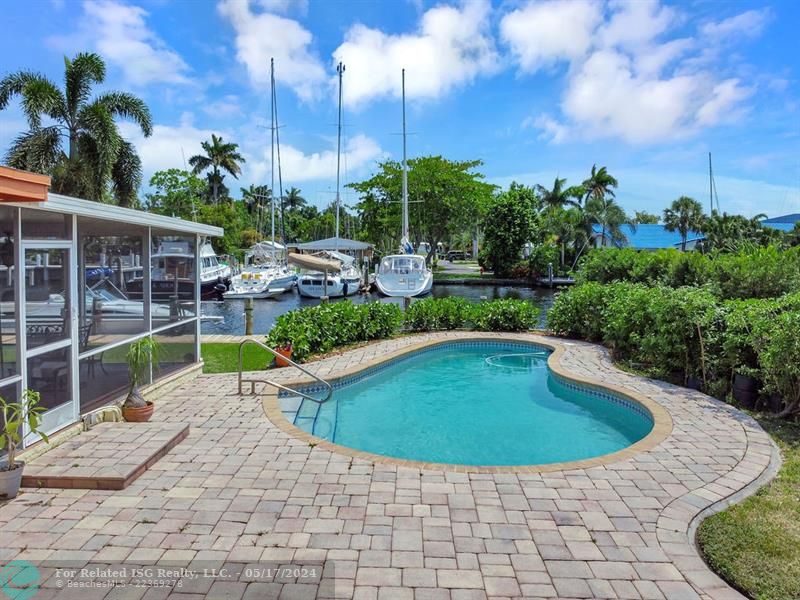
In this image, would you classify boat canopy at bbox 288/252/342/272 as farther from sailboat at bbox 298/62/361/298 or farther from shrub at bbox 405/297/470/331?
shrub at bbox 405/297/470/331

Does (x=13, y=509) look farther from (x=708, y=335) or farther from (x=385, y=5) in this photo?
(x=385, y=5)

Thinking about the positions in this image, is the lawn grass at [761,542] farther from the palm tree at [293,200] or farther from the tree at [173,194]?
the palm tree at [293,200]

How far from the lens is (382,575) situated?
11.4ft

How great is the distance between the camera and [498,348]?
12.9m

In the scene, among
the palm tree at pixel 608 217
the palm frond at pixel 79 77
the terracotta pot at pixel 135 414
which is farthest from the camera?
the palm tree at pixel 608 217

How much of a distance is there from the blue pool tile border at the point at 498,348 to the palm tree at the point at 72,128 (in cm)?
1469

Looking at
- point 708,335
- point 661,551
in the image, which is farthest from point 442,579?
point 708,335

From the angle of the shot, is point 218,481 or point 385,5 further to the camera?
point 385,5

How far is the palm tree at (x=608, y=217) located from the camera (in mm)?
37969

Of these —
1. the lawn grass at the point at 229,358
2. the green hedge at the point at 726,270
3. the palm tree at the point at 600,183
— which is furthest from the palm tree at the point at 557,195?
the lawn grass at the point at 229,358

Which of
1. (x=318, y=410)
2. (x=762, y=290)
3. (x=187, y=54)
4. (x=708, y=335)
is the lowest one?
(x=318, y=410)

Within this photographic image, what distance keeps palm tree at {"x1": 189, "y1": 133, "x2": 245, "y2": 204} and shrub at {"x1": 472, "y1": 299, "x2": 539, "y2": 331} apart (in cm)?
4035

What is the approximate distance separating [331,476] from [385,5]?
1222cm

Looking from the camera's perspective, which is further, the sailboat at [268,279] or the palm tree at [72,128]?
the sailboat at [268,279]
